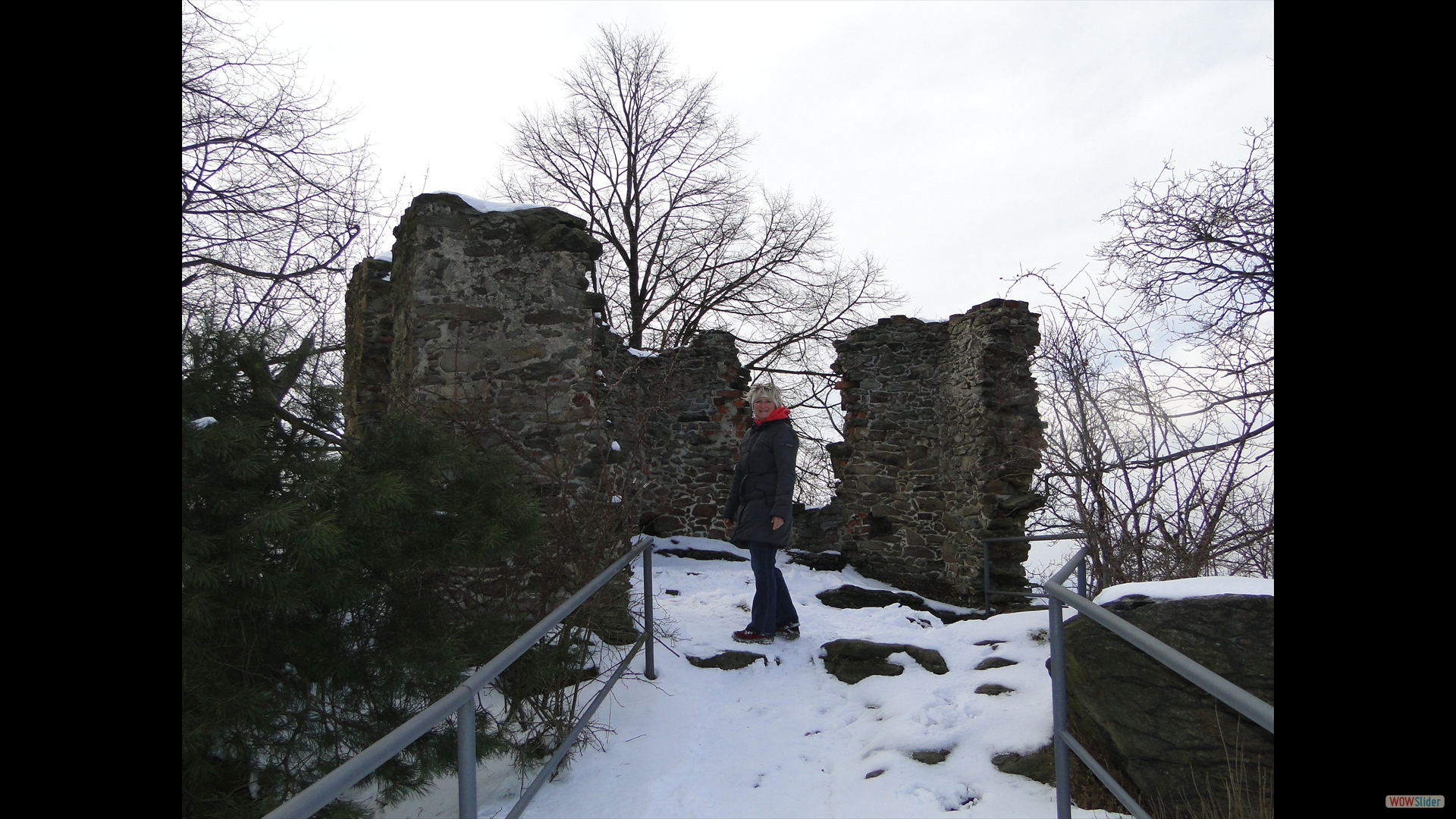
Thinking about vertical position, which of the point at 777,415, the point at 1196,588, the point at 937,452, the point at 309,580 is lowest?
the point at 1196,588

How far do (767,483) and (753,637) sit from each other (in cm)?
109

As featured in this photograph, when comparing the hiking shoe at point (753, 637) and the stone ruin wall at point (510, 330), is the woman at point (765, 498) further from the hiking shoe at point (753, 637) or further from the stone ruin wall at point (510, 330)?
the stone ruin wall at point (510, 330)

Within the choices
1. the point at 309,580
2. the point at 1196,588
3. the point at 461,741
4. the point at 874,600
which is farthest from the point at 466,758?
the point at 874,600

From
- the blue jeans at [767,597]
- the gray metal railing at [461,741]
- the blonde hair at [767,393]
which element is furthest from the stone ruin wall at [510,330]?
the gray metal railing at [461,741]

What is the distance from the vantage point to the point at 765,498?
5.22m

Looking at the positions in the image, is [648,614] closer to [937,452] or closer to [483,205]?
[483,205]

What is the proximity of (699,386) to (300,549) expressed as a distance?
875 cm

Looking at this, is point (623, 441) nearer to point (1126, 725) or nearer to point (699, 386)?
point (699, 386)

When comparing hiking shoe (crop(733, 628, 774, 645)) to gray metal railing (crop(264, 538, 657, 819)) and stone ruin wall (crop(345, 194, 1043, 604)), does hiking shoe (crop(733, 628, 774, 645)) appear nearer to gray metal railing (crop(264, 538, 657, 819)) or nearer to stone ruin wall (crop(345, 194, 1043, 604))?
stone ruin wall (crop(345, 194, 1043, 604))

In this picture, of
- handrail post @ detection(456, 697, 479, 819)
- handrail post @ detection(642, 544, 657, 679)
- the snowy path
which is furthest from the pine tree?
handrail post @ detection(642, 544, 657, 679)

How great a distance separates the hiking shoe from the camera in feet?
17.7

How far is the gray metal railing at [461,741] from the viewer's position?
4.60 feet

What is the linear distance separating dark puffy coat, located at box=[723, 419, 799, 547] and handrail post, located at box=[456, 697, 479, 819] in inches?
117
